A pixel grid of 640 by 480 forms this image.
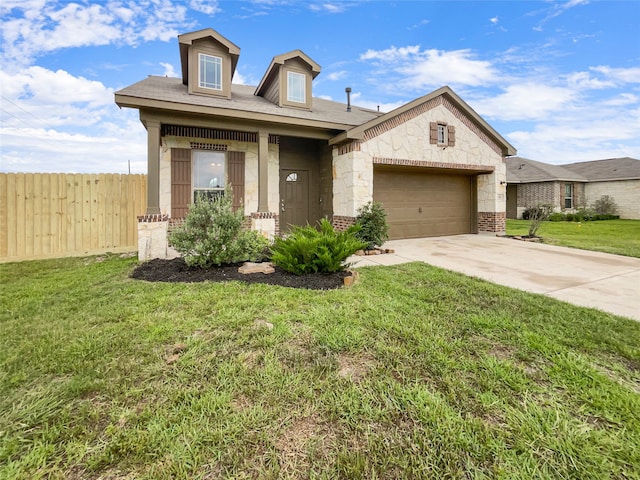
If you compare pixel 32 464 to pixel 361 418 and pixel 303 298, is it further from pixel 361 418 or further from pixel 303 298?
pixel 303 298

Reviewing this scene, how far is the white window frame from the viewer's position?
8.38m

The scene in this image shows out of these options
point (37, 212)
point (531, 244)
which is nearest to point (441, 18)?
point (531, 244)

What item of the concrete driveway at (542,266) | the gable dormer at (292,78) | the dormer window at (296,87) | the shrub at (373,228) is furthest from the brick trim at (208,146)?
the concrete driveway at (542,266)

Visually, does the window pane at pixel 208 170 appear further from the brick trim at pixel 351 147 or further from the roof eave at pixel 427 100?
the brick trim at pixel 351 147

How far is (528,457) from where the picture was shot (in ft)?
4.82

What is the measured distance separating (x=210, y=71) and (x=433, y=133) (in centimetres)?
661

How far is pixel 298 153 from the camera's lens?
9680mm

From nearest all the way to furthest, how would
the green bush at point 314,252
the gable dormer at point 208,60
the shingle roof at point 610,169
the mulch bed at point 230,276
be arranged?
the mulch bed at point 230,276
the green bush at point 314,252
the gable dormer at point 208,60
the shingle roof at point 610,169

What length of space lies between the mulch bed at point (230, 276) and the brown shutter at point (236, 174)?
3.87 metres

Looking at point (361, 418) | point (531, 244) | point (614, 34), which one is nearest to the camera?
point (361, 418)

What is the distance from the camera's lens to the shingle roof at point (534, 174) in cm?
2036

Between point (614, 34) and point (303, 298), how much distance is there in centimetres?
1361

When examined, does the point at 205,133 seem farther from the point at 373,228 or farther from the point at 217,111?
the point at 373,228

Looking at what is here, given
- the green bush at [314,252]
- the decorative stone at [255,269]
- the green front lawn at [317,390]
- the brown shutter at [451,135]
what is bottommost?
the green front lawn at [317,390]
